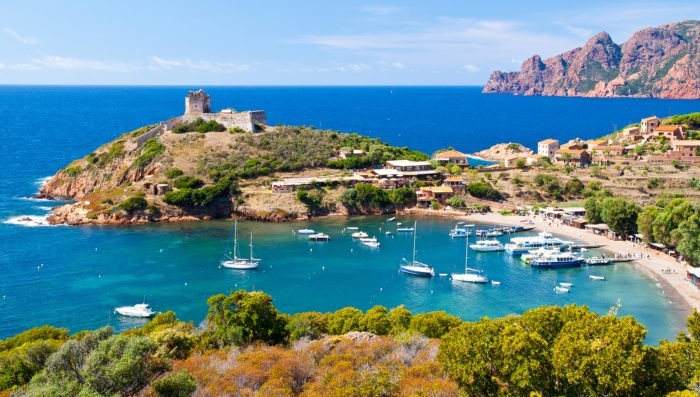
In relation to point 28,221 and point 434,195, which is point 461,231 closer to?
point 434,195

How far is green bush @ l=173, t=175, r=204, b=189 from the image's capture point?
260 feet

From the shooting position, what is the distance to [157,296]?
4928 cm

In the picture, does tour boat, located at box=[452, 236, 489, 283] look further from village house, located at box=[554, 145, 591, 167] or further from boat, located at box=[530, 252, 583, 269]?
village house, located at box=[554, 145, 591, 167]

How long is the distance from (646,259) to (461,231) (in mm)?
19479

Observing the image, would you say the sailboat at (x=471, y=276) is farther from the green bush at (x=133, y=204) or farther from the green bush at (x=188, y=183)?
the green bush at (x=133, y=204)

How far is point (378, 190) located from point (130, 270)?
1393 inches

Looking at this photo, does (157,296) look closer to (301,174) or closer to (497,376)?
(497,376)

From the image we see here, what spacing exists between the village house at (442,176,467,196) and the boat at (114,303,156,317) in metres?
49.7

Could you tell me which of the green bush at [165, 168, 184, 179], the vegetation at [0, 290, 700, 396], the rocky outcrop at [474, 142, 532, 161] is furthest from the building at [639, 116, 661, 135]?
the vegetation at [0, 290, 700, 396]

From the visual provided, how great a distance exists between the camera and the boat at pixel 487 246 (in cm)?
6291

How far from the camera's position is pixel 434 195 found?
267 ft

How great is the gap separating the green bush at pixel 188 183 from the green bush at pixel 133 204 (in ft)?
19.1

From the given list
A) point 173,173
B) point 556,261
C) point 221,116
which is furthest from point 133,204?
point 556,261

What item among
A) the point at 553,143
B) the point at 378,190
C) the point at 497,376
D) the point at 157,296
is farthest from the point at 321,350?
the point at 553,143
